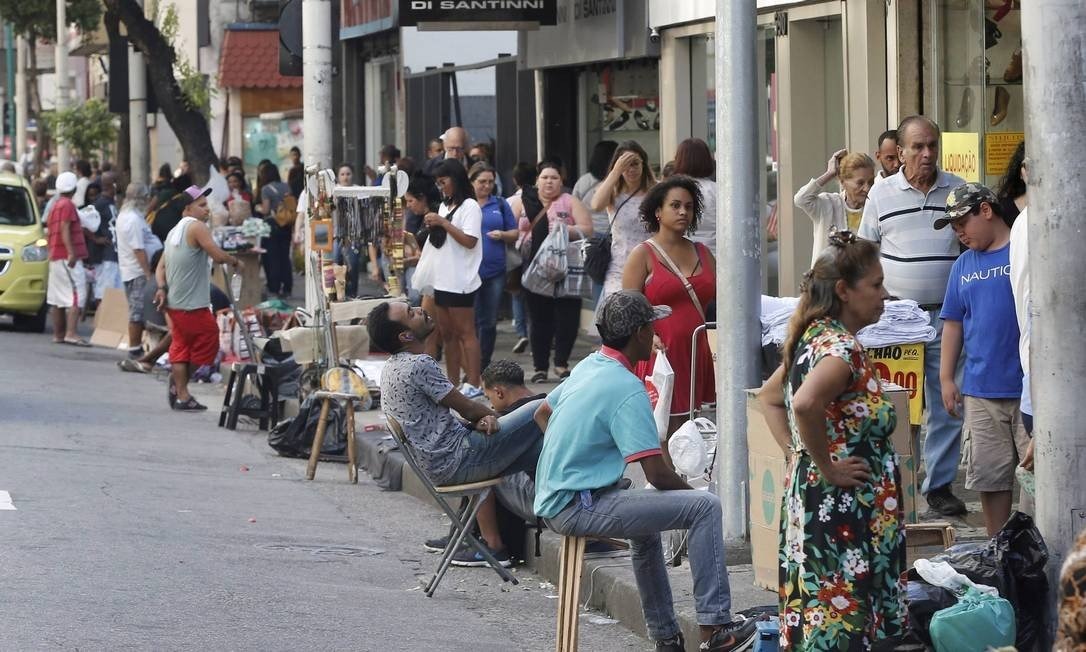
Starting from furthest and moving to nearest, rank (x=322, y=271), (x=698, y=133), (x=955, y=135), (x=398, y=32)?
(x=398, y=32)
(x=698, y=133)
(x=322, y=271)
(x=955, y=135)

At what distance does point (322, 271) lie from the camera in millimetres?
12672

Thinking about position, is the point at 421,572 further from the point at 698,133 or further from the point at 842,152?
the point at 698,133

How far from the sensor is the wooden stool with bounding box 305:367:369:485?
441 inches

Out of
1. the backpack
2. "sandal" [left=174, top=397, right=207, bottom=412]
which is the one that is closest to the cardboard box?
"sandal" [left=174, top=397, right=207, bottom=412]

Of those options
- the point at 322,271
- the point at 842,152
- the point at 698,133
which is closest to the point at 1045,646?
the point at 842,152

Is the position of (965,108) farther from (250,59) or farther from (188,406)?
(250,59)

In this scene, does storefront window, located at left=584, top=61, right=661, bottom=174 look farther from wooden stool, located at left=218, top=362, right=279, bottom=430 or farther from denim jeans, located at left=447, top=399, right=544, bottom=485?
denim jeans, located at left=447, top=399, right=544, bottom=485

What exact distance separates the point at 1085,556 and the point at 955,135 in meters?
8.66

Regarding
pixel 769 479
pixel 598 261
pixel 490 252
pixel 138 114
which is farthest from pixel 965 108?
pixel 138 114

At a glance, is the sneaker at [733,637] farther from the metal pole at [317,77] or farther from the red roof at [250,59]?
the red roof at [250,59]

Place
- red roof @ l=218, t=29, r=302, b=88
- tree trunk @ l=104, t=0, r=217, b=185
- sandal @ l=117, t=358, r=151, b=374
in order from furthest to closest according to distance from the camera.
Result: red roof @ l=218, t=29, r=302, b=88 < tree trunk @ l=104, t=0, r=217, b=185 < sandal @ l=117, t=358, r=151, b=374

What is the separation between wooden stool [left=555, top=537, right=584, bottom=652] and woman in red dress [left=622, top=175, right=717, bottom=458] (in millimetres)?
1927

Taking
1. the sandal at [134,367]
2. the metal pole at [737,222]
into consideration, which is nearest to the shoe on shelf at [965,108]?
the metal pole at [737,222]

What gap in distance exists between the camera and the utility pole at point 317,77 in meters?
13.9
